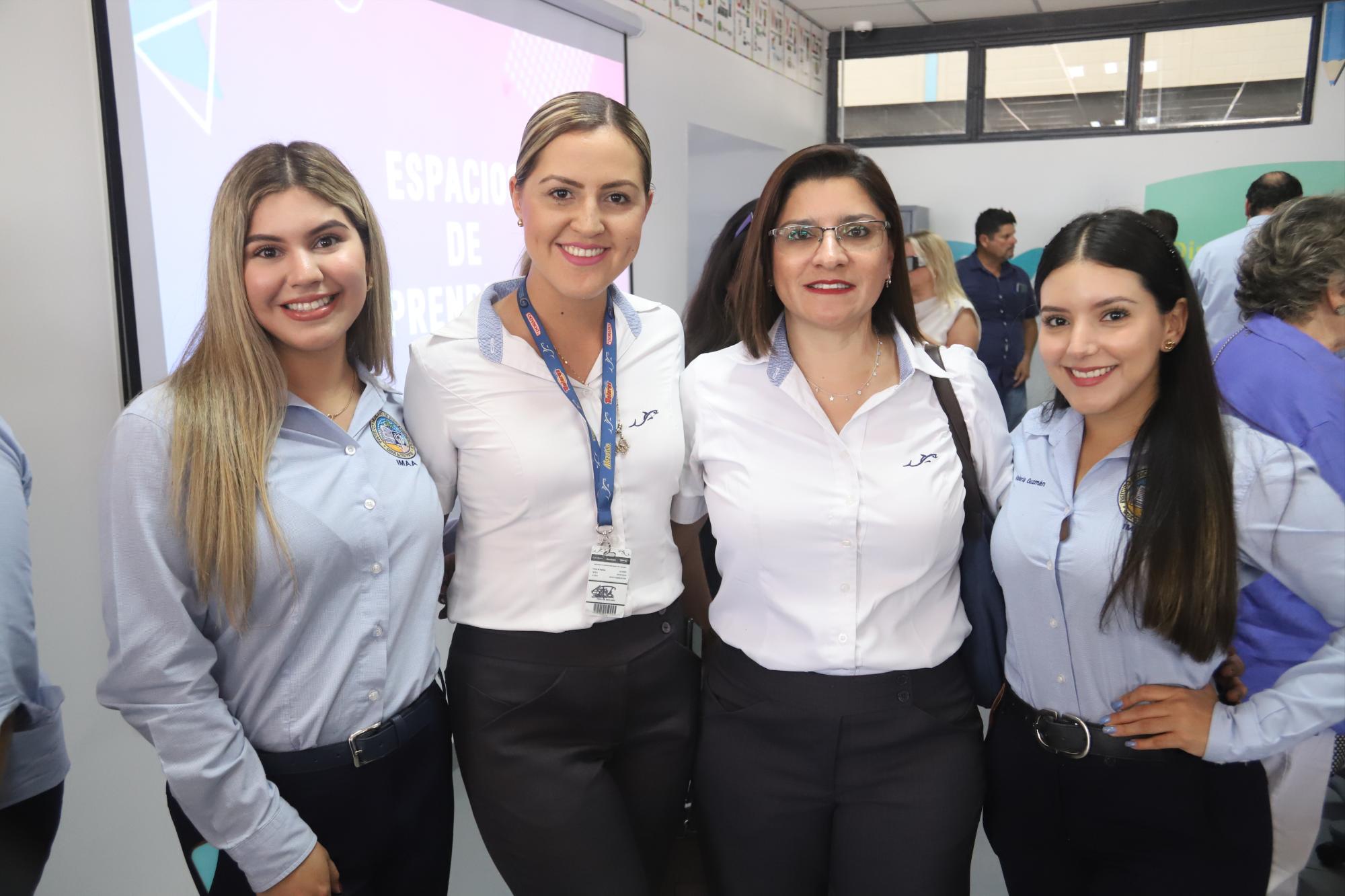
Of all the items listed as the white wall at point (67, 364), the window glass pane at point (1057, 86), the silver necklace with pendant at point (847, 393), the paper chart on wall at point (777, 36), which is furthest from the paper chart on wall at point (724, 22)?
the silver necklace with pendant at point (847, 393)

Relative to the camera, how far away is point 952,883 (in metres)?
1.53

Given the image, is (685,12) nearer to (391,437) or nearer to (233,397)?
(391,437)

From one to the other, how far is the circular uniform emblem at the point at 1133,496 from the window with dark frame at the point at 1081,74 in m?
6.48

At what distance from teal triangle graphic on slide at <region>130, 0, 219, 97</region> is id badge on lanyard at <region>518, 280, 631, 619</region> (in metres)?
1.33

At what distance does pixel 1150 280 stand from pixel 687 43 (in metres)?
4.26

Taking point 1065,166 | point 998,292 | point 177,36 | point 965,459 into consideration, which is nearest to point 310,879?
point 965,459

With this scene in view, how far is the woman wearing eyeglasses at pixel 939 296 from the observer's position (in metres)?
5.28

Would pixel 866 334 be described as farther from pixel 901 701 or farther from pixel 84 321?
pixel 84 321

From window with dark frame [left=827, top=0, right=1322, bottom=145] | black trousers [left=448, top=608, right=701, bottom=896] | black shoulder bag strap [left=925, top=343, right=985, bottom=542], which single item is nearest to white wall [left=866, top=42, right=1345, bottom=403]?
window with dark frame [left=827, top=0, right=1322, bottom=145]

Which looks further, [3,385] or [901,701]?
[3,385]

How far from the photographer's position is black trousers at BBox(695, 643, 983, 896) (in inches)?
59.7

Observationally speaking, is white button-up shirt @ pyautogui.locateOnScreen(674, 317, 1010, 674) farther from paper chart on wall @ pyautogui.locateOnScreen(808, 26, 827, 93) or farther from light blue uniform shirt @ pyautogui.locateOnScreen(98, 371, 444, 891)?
paper chart on wall @ pyautogui.locateOnScreen(808, 26, 827, 93)

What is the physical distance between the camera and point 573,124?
61.6 inches

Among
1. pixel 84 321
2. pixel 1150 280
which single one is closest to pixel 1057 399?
pixel 1150 280
